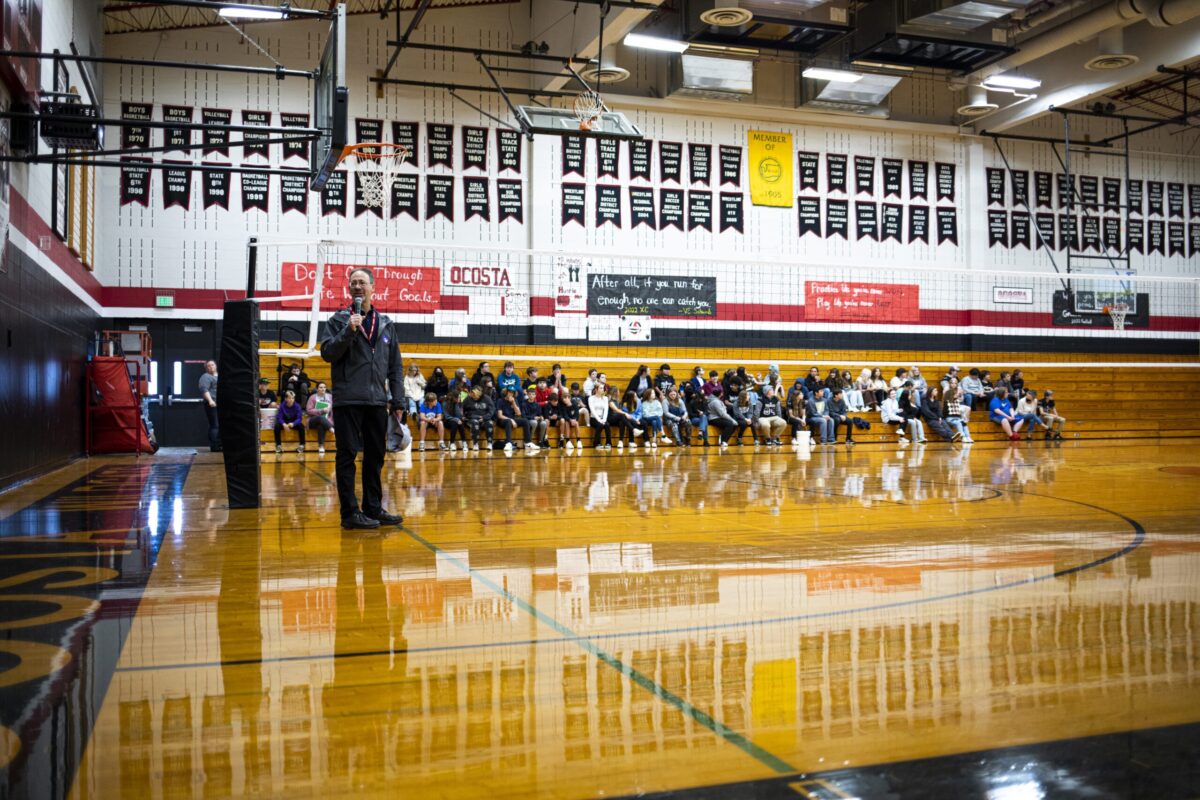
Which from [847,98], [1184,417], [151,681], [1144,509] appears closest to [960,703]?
[151,681]

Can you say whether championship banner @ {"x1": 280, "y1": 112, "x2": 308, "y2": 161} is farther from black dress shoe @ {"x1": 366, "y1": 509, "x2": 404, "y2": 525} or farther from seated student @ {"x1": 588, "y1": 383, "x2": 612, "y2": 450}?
black dress shoe @ {"x1": 366, "y1": 509, "x2": 404, "y2": 525}

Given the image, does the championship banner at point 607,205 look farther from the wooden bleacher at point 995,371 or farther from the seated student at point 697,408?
the seated student at point 697,408

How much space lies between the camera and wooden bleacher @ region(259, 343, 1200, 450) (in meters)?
16.4

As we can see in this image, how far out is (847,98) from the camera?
17.8 meters

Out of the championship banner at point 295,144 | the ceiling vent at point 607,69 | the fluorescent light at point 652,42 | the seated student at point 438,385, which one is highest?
the fluorescent light at point 652,42

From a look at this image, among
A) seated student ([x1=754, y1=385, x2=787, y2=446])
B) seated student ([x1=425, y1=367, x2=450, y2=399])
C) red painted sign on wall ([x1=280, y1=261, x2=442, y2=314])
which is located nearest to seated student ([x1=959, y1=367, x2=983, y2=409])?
seated student ([x1=754, y1=385, x2=787, y2=446])

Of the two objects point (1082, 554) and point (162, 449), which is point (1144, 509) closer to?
point (1082, 554)

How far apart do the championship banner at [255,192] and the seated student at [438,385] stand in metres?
4.30

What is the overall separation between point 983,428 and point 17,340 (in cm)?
1575

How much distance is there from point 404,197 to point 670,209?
4.98 m

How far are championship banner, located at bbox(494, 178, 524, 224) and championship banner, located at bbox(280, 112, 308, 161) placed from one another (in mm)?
3353

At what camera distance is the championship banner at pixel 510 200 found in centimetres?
1686

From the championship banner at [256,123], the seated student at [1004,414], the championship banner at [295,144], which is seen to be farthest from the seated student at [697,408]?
the championship banner at [256,123]

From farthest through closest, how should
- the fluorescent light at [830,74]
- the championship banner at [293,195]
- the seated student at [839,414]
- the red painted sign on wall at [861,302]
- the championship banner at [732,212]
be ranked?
1. the red painted sign on wall at [861,302]
2. the championship banner at [732,212]
3. the seated student at [839,414]
4. the fluorescent light at [830,74]
5. the championship banner at [293,195]
